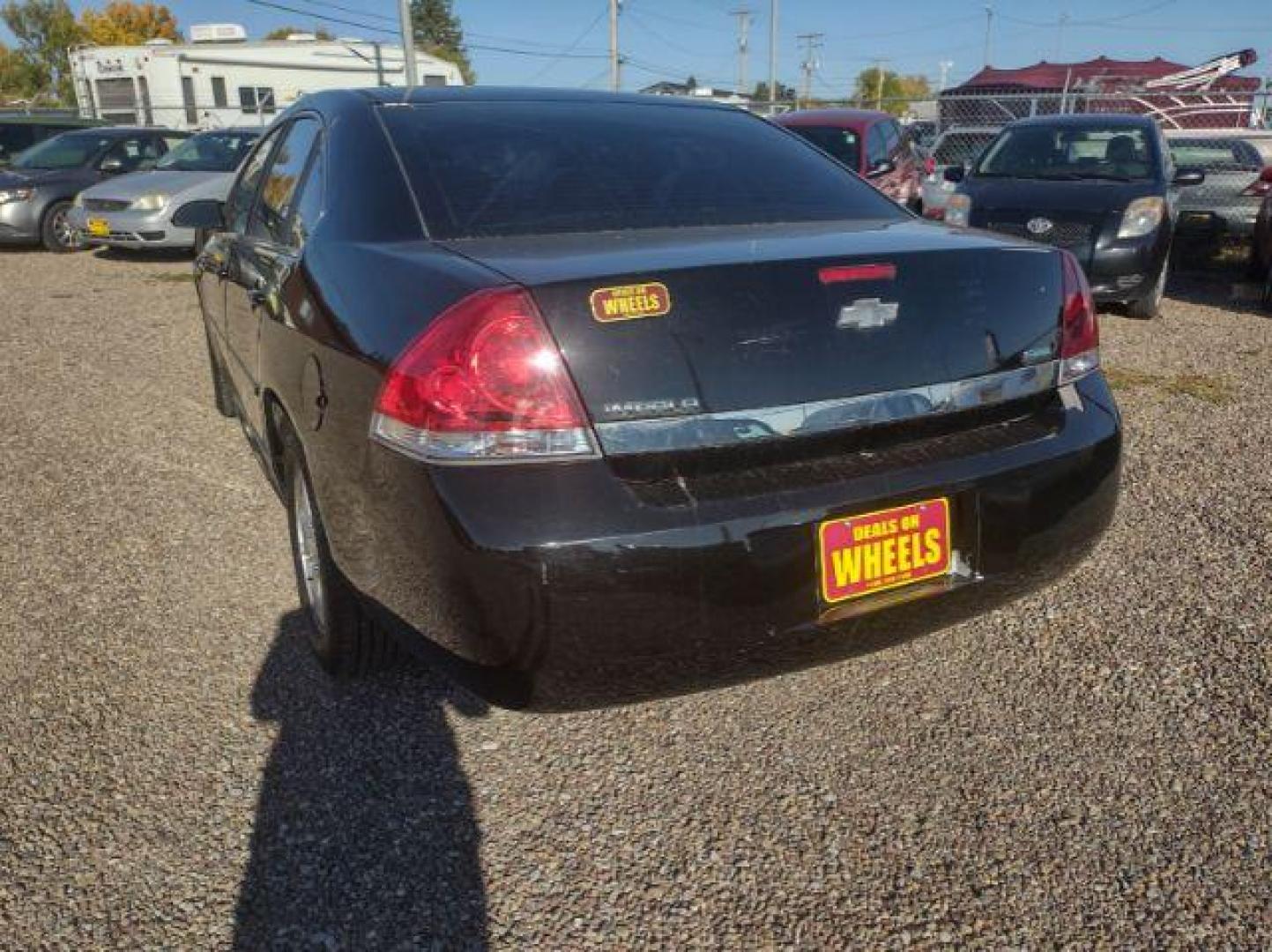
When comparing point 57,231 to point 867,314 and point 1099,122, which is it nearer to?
point 1099,122

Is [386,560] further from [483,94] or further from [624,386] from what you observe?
[483,94]

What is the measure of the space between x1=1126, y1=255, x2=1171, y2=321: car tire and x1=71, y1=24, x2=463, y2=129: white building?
65.1 ft

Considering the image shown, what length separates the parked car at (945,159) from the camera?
388 inches

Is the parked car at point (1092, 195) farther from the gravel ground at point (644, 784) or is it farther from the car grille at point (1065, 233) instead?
the gravel ground at point (644, 784)

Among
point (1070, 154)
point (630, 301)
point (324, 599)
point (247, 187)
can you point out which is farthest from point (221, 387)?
point (1070, 154)

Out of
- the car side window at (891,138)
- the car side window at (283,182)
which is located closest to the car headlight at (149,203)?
the car side window at (891,138)

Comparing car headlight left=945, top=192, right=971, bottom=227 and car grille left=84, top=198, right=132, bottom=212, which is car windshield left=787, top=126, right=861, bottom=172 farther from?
car grille left=84, top=198, right=132, bottom=212

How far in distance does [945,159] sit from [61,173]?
13.5 metres

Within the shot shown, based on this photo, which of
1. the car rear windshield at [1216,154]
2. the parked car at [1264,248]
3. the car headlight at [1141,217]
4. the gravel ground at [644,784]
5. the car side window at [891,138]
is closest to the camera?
the gravel ground at [644,784]

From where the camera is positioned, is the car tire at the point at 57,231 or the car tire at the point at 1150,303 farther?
the car tire at the point at 57,231

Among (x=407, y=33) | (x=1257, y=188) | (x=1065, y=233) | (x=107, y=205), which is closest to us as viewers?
(x=1065, y=233)

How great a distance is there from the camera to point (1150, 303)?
294 inches

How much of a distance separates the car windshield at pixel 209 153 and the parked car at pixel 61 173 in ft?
2.85

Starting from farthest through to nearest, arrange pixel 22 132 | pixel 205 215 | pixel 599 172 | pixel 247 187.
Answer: pixel 22 132 < pixel 205 215 < pixel 247 187 < pixel 599 172
